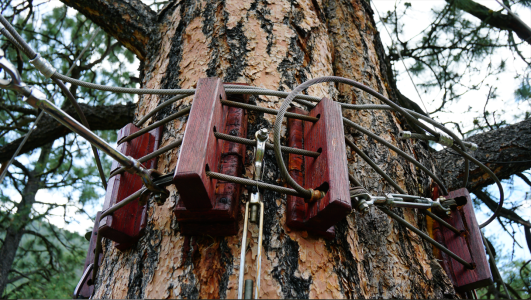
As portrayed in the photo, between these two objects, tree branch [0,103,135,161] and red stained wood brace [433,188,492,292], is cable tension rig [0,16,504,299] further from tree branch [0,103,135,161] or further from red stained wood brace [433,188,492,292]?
tree branch [0,103,135,161]

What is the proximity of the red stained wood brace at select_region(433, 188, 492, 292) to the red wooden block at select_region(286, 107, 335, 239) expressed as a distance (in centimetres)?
51

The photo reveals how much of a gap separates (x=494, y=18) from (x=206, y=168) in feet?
9.25

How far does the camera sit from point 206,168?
76cm

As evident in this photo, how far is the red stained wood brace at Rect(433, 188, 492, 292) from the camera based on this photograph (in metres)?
1.10

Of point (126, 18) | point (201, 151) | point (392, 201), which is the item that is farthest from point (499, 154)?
point (126, 18)

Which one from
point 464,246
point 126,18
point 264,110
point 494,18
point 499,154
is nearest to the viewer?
point 264,110

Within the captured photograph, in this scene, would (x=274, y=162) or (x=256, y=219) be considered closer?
(x=256, y=219)

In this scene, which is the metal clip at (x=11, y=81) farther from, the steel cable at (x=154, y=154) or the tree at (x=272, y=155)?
the tree at (x=272, y=155)

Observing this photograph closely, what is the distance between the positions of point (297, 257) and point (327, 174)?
0.59ft

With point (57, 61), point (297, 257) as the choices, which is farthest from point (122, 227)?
point (57, 61)

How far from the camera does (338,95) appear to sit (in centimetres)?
140

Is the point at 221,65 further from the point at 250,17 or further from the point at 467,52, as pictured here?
the point at 467,52

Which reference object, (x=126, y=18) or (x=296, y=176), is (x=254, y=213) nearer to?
(x=296, y=176)

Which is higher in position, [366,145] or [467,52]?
[467,52]
